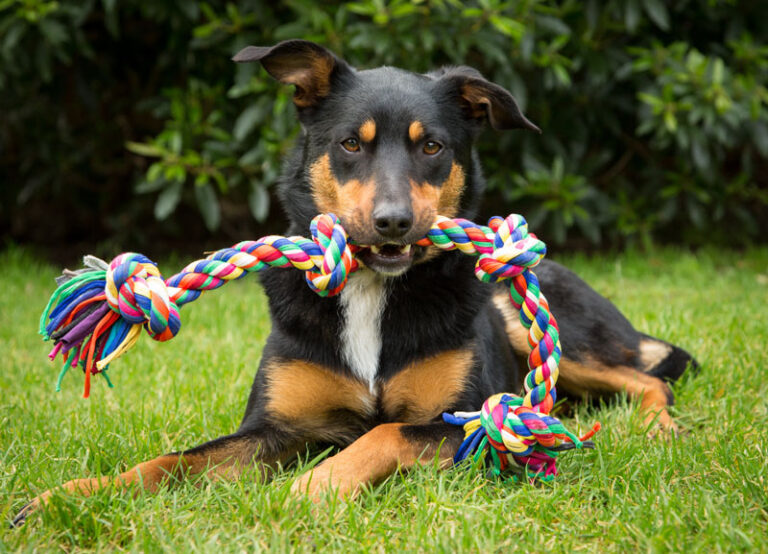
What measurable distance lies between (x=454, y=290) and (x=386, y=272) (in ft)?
1.17

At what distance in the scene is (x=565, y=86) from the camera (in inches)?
275

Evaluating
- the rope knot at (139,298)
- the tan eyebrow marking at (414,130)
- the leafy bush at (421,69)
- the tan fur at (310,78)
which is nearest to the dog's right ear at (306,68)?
the tan fur at (310,78)

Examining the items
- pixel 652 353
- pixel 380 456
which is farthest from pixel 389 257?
pixel 652 353

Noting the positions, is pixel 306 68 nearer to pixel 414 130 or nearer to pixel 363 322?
pixel 414 130

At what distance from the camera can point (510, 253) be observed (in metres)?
2.60

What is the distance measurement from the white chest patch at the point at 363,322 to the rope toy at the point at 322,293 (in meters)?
0.37

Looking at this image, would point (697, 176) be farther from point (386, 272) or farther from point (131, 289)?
point (131, 289)

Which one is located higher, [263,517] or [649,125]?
[649,125]

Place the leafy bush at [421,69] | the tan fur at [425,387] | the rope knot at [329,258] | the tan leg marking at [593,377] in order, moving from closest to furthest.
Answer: the rope knot at [329,258] → the tan fur at [425,387] → the tan leg marking at [593,377] → the leafy bush at [421,69]

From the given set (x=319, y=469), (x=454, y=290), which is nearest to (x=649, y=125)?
(x=454, y=290)

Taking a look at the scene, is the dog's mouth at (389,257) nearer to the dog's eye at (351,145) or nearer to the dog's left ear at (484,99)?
the dog's eye at (351,145)

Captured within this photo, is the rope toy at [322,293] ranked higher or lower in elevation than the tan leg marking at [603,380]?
higher

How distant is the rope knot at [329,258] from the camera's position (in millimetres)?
2625

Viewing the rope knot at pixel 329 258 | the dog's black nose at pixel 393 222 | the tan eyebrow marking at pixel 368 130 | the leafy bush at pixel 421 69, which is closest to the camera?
the rope knot at pixel 329 258
